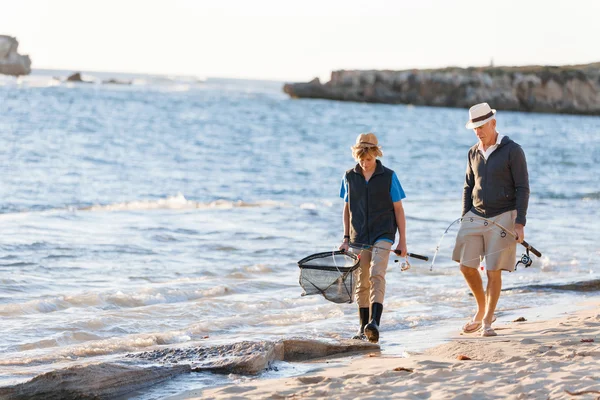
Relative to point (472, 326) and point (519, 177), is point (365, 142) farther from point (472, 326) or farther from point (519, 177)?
point (472, 326)

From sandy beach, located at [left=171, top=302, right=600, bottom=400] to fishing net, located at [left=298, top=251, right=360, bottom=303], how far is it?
0.60 m

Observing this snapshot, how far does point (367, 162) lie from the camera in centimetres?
715

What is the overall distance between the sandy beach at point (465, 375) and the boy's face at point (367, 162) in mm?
1465

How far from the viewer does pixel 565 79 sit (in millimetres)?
106000

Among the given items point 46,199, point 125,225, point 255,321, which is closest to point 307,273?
point 255,321

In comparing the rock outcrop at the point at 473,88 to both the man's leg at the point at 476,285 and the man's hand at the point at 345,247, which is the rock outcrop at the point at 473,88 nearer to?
the man's leg at the point at 476,285

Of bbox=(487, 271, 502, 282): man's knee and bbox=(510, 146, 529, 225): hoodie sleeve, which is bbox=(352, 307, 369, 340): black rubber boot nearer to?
bbox=(487, 271, 502, 282): man's knee

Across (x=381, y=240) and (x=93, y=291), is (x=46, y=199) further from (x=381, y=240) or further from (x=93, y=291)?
(x=381, y=240)

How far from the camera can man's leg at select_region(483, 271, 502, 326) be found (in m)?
7.32

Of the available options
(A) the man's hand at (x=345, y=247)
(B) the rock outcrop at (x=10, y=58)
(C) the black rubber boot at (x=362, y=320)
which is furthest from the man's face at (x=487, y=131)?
(B) the rock outcrop at (x=10, y=58)

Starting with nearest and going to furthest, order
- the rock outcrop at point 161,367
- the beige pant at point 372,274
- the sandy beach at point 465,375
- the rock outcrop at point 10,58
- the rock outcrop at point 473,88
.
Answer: the sandy beach at point 465,375, the rock outcrop at point 161,367, the beige pant at point 372,274, the rock outcrop at point 473,88, the rock outcrop at point 10,58

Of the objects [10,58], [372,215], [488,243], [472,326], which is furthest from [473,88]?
[372,215]

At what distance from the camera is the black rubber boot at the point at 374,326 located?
7328 mm

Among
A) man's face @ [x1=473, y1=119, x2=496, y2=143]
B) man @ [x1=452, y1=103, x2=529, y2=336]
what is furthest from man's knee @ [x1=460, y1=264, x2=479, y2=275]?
man's face @ [x1=473, y1=119, x2=496, y2=143]
